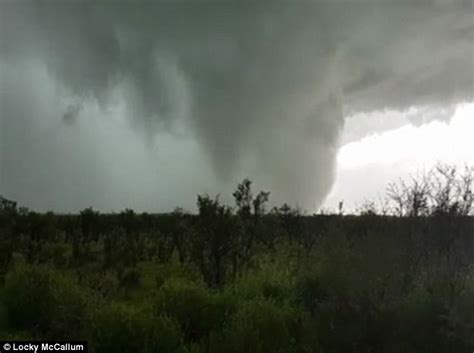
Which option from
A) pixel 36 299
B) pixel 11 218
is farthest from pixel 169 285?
pixel 11 218

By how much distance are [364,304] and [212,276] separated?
10.3 m

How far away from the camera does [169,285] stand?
1619 cm

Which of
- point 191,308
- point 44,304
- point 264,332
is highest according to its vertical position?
point 44,304

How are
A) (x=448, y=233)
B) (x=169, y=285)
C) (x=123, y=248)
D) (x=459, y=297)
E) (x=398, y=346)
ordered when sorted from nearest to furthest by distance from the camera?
1. (x=398, y=346)
2. (x=459, y=297)
3. (x=169, y=285)
4. (x=448, y=233)
5. (x=123, y=248)

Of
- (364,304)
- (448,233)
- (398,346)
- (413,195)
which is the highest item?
(413,195)

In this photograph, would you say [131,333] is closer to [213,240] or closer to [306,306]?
[306,306]

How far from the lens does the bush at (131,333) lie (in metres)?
12.4

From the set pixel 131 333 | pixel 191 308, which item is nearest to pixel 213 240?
pixel 191 308

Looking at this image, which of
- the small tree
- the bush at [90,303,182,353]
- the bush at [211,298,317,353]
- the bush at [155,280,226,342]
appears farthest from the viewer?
the small tree

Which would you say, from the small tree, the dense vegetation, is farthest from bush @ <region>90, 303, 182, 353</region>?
the small tree

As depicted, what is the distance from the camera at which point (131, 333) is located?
12.6m

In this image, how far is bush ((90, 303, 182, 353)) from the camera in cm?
1244

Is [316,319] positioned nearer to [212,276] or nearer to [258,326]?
[258,326]

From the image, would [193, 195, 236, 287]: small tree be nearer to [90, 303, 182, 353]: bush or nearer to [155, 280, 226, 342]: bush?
[155, 280, 226, 342]: bush
